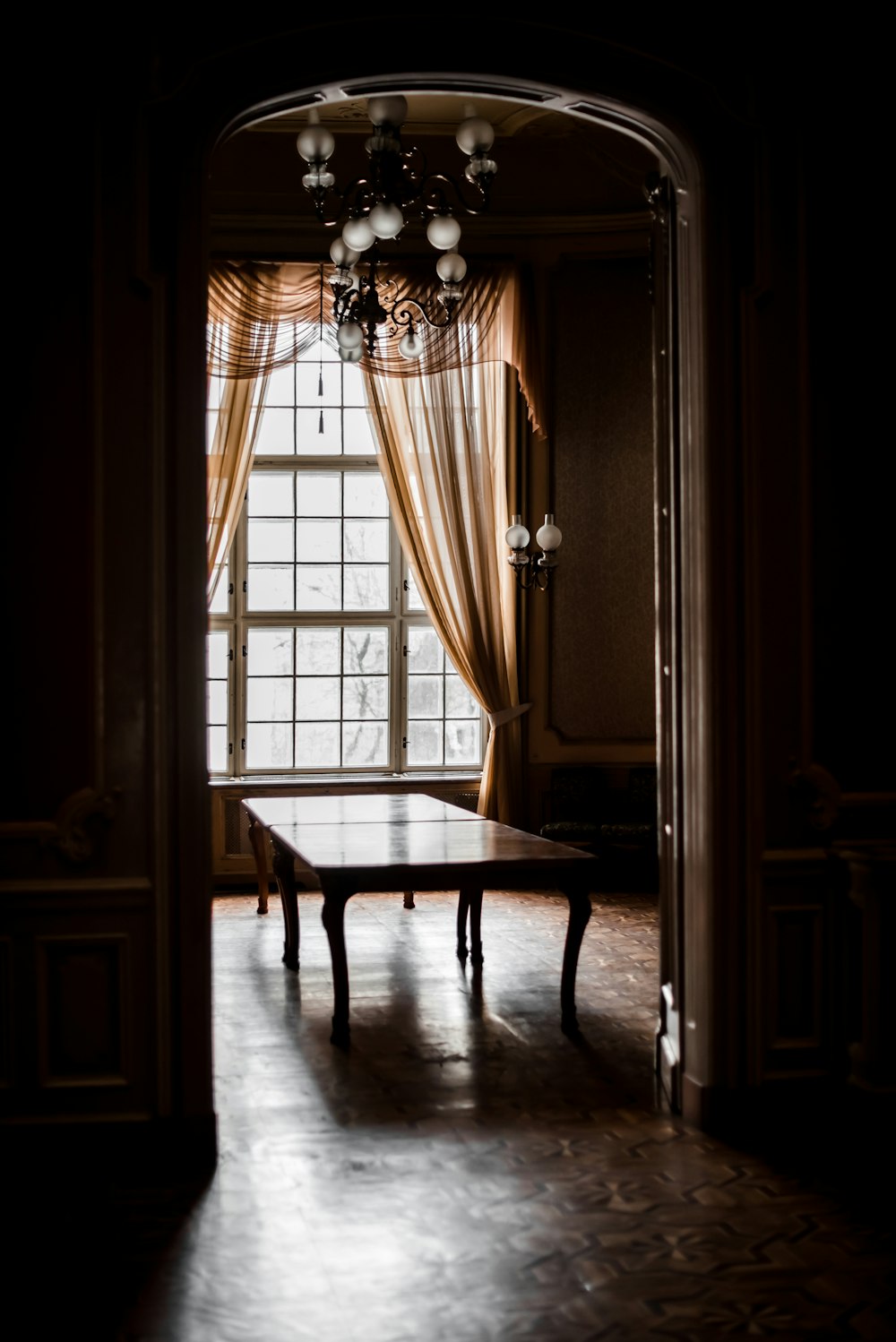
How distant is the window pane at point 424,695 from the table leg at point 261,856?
159cm

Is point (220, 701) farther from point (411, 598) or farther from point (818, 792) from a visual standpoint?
point (818, 792)

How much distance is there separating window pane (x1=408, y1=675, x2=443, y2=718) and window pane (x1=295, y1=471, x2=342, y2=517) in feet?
3.96

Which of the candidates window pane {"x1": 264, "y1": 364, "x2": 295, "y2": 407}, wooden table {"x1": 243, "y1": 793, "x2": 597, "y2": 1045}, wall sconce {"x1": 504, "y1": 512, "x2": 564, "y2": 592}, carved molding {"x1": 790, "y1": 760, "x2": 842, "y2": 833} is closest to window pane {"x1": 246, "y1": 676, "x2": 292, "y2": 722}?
wall sconce {"x1": 504, "y1": 512, "x2": 564, "y2": 592}

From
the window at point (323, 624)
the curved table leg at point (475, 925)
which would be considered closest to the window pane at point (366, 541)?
the window at point (323, 624)

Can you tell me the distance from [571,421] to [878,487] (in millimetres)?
4769

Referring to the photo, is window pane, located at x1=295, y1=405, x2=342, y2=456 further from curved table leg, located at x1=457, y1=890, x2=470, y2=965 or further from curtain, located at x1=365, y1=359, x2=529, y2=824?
curved table leg, located at x1=457, y1=890, x2=470, y2=965

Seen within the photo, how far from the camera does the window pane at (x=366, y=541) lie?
862 centimetres

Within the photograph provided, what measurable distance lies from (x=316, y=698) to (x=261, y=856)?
156 centimetres

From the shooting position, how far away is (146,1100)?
3.49 m

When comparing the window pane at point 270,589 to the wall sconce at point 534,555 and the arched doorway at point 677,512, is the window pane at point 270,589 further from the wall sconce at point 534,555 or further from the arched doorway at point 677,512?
the arched doorway at point 677,512

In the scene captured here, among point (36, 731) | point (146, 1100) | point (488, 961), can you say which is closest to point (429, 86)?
point (36, 731)

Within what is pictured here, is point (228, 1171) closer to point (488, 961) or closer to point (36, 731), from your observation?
point (36, 731)

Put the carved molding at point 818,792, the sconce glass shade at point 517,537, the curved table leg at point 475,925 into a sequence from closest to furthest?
the carved molding at point 818,792, the curved table leg at point 475,925, the sconce glass shade at point 517,537

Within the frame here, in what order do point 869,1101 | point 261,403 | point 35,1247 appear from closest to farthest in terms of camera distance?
1. point 35,1247
2. point 869,1101
3. point 261,403
